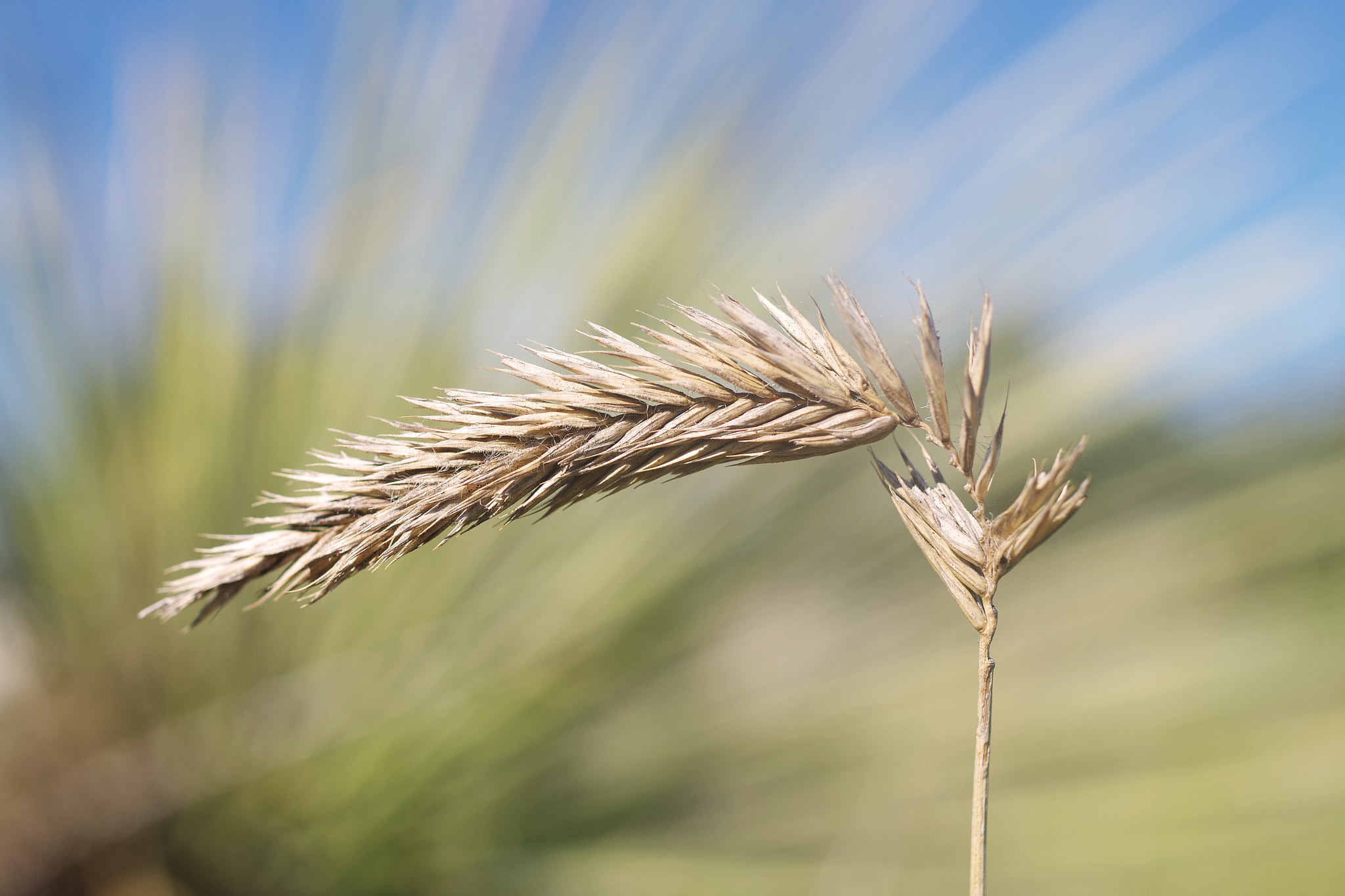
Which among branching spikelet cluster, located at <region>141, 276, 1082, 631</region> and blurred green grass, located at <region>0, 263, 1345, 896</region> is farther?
blurred green grass, located at <region>0, 263, 1345, 896</region>

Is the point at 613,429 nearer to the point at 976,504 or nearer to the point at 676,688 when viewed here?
the point at 976,504

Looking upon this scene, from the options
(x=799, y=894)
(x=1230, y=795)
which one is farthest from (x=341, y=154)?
(x=1230, y=795)

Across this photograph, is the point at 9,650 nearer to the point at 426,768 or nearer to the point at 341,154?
the point at 426,768

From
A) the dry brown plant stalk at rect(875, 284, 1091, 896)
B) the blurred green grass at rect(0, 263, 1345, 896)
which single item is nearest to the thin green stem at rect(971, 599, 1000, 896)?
the dry brown plant stalk at rect(875, 284, 1091, 896)

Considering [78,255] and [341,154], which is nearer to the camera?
[78,255]

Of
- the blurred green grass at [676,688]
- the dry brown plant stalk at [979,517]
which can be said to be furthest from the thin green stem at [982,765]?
the blurred green grass at [676,688]

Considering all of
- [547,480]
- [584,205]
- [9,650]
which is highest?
[584,205]

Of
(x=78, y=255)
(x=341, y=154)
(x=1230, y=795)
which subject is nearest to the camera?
(x=1230, y=795)

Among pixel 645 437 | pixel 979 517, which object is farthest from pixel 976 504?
pixel 645 437

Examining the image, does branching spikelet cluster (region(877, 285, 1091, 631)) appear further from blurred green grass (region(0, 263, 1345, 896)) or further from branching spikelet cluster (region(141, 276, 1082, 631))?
blurred green grass (region(0, 263, 1345, 896))
